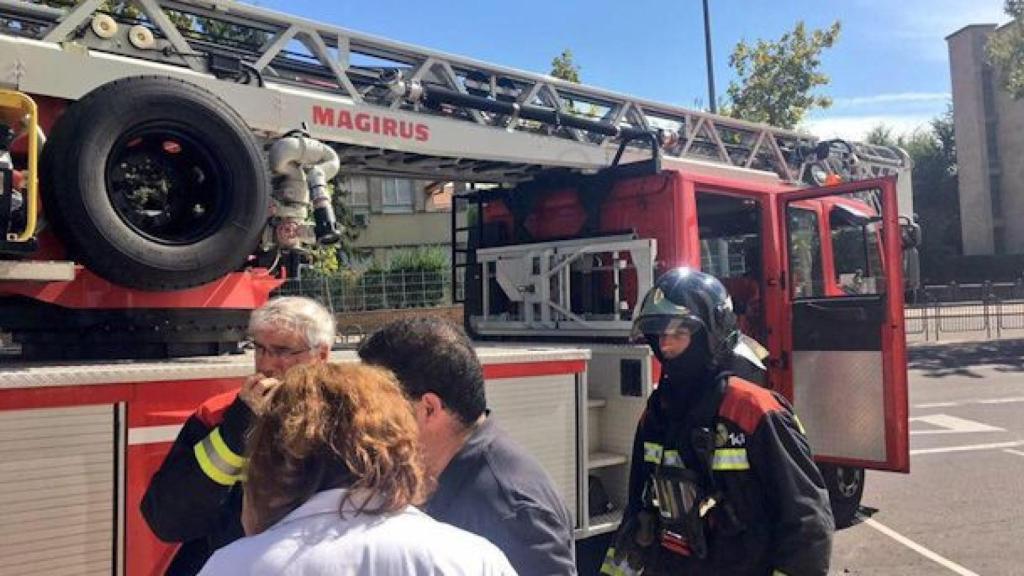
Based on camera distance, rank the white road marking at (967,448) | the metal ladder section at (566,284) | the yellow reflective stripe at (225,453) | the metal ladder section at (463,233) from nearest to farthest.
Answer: the yellow reflective stripe at (225,453) → the metal ladder section at (566,284) → the metal ladder section at (463,233) → the white road marking at (967,448)

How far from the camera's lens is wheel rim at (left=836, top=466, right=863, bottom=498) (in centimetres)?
565

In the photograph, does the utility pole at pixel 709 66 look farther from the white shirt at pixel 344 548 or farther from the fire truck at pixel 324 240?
the white shirt at pixel 344 548

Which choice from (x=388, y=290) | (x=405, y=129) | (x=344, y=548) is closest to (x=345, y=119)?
(x=405, y=129)

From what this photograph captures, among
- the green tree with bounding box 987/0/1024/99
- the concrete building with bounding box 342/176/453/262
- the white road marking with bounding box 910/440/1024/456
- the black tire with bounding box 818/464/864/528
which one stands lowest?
the white road marking with bounding box 910/440/1024/456

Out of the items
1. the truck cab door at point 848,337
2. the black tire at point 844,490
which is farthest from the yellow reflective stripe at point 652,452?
the black tire at point 844,490

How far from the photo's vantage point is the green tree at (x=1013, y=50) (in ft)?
65.9

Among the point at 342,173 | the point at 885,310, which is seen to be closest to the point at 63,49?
the point at 342,173

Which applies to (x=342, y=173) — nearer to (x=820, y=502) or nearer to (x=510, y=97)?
(x=510, y=97)

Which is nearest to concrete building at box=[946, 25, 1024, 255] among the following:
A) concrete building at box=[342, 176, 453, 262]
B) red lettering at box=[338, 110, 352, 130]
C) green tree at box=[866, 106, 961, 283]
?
green tree at box=[866, 106, 961, 283]

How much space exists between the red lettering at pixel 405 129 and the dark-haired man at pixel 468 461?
2.52 metres

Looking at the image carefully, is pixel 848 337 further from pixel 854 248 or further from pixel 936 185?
pixel 936 185

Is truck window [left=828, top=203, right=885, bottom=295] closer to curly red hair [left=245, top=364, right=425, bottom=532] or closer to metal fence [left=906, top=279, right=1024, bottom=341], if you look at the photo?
curly red hair [left=245, top=364, right=425, bottom=532]

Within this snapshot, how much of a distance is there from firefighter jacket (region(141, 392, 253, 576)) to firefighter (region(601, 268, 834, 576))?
3.84 ft

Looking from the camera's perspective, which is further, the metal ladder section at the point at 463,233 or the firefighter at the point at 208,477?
the metal ladder section at the point at 463,233
